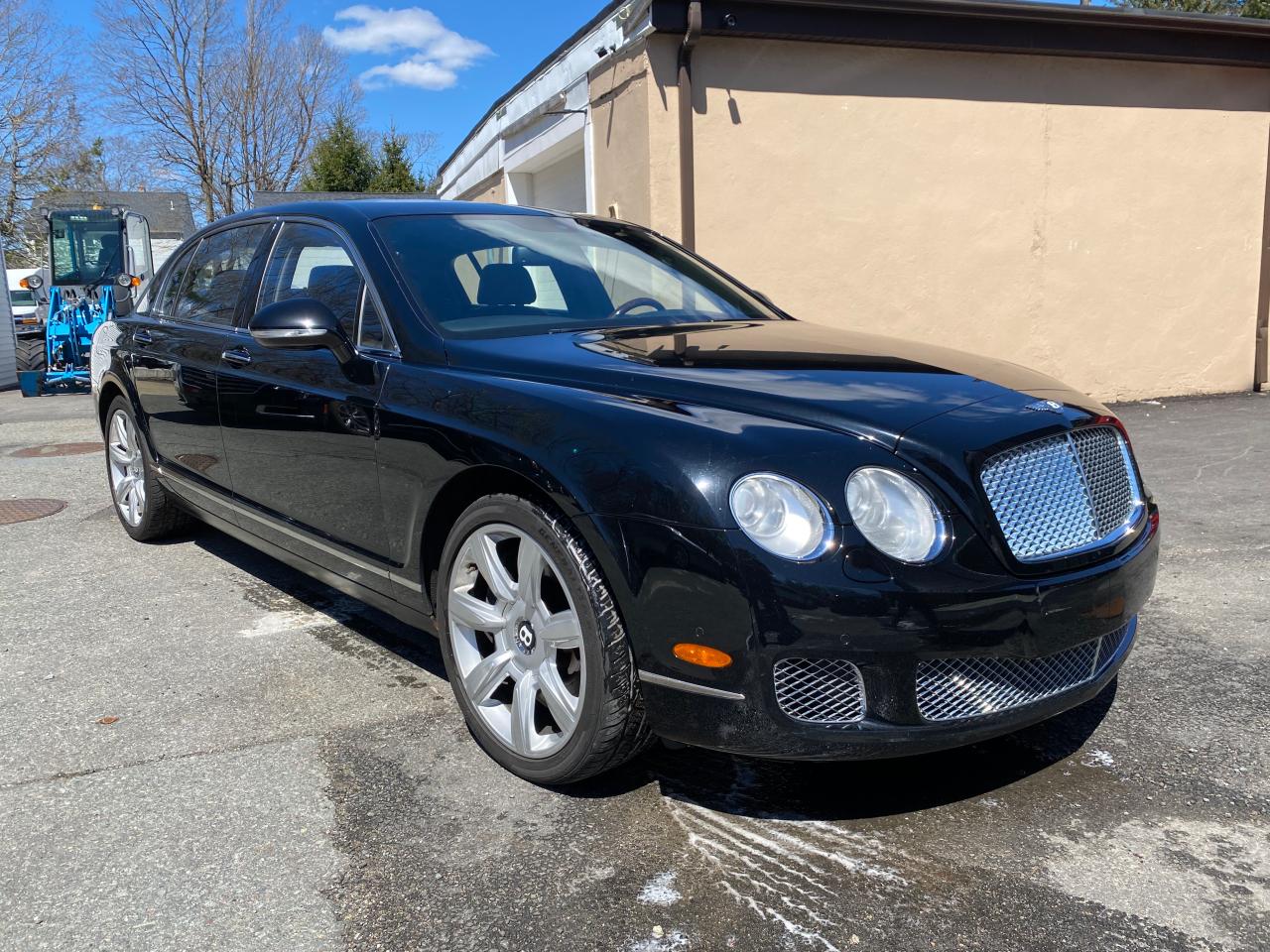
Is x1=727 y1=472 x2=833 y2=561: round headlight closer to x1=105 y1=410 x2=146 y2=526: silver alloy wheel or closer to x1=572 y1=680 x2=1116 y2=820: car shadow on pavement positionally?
x1=572 y1=680 x2=1116 y2=820: car shadow on pavement

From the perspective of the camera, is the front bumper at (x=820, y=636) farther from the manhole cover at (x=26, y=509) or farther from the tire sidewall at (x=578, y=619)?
the manhole cover at (x=26, y=509)

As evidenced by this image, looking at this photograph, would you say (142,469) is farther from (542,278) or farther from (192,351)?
(542,278)

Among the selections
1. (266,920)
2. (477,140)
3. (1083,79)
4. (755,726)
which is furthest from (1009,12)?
(266,920)

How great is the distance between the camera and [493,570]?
109 inches

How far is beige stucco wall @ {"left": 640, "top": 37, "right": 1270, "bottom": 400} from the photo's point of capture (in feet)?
30.6

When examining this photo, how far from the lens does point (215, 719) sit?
3244 millimetres

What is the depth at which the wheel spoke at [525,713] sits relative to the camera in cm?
271

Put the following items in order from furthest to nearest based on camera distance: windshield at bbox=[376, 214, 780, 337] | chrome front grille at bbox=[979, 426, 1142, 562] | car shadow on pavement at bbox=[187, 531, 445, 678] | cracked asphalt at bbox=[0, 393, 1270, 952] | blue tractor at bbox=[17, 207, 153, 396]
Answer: blue tractor at bbox=[17, 207, 153, 396]
car shadow on pavement at bbox=[187, 531, 445, 678]
windshield at bbox=[376, 214, 780, 337]
chrome front grille at bbox=[979, 426, 1142, 562]
cracked asphalt at bbox=[0, 393, 1270, 952]

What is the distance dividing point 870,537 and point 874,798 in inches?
33.5

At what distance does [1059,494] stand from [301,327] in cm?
223

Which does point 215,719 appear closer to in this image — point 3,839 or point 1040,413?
point 3,839

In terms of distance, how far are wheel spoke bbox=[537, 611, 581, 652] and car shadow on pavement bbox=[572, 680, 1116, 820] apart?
1.44 feet

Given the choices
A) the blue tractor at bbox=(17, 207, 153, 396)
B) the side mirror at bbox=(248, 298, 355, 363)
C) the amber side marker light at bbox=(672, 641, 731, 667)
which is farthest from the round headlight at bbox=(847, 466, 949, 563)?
the blue tractor at bbox=(17, 207, 153, 396)

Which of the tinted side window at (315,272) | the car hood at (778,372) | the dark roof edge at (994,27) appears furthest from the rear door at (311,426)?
the dark roof edge at (994,27)
